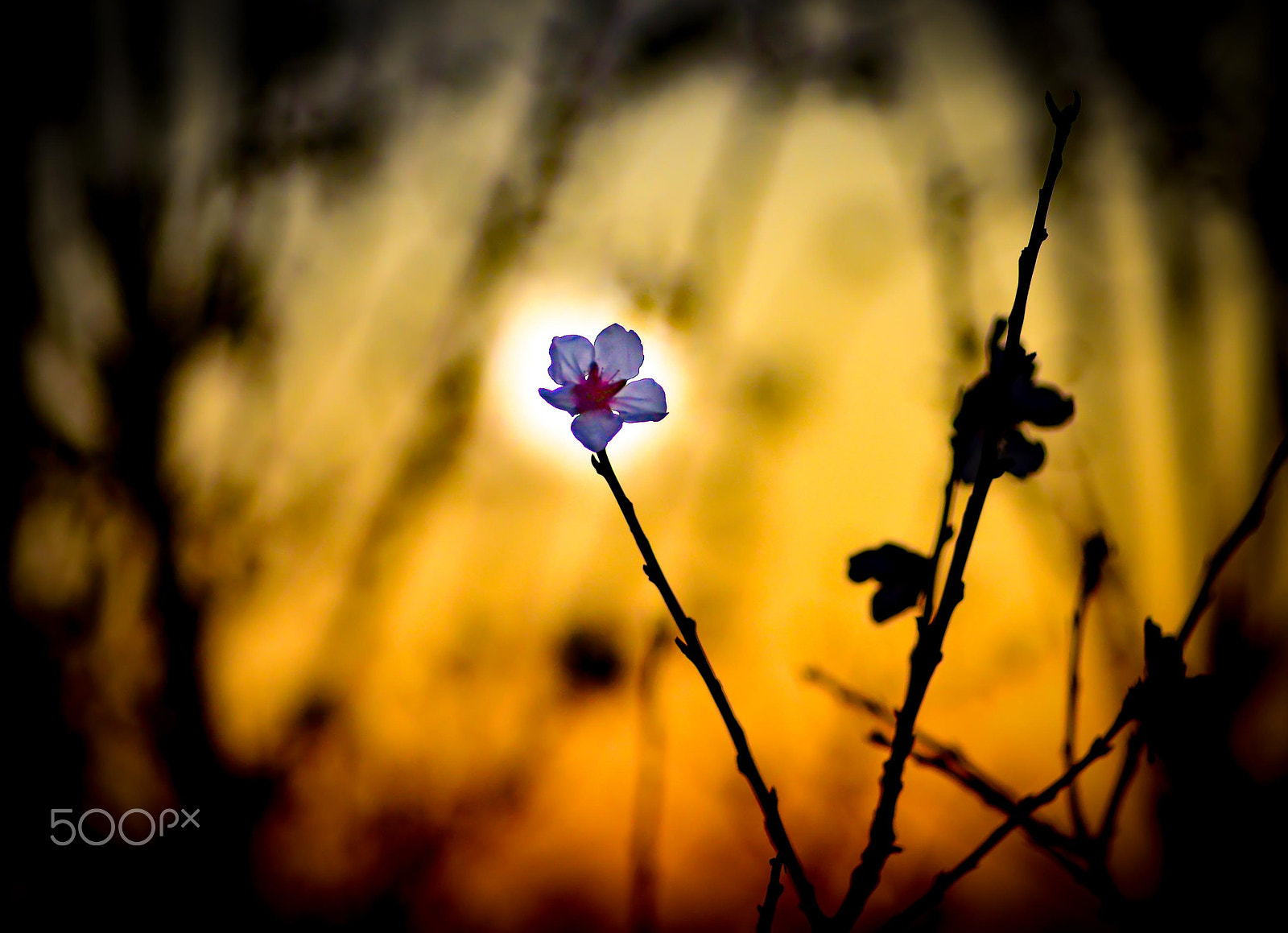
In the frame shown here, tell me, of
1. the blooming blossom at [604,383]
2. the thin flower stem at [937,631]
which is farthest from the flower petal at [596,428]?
the thin flower stem at [937,631]

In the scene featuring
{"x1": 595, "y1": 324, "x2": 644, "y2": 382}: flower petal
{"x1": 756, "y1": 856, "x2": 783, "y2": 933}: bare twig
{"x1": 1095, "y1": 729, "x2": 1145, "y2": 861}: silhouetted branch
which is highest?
{"x1": 595, "y1": 324, "x2": 644, "y2": 382}: flower petal

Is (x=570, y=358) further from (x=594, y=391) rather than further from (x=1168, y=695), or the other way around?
(x=1168, y=695)

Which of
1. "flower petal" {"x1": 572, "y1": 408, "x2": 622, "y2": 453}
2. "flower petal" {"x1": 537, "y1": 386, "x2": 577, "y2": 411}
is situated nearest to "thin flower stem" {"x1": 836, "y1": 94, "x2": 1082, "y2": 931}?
"flower petal" {"x1": 572, "y1": 408, "x2": 622, "y2": 453}

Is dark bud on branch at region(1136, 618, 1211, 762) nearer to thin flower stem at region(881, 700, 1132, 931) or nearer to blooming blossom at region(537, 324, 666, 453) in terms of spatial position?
thin flower stem at region(881, 700, 1132, 931)

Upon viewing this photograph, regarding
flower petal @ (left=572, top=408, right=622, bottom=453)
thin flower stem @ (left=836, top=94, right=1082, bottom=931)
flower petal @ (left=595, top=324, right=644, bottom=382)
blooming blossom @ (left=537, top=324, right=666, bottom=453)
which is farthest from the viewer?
flower petal @ (left=595, top=324, right=644, bottom=382)

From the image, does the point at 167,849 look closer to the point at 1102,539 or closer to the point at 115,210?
the point at 115,210

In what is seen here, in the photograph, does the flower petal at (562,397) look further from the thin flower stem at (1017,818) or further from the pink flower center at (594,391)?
the thin flower stem at (1017,818)

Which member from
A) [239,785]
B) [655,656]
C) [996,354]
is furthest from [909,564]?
[239,785]

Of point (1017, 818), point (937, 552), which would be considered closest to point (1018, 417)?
point (937, 552)
